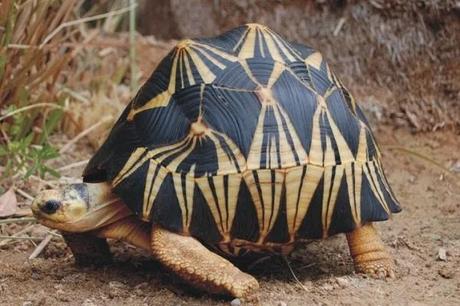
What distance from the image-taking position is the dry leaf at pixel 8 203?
3.22 meters

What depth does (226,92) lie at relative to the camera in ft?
8.33

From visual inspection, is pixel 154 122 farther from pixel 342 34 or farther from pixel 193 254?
pixel 342 34

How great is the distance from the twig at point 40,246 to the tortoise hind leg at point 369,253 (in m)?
1.16

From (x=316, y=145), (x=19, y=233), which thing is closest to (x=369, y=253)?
(x=316, y=145)

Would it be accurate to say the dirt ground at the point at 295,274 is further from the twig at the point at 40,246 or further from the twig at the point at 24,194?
the twig at the point at 24,194

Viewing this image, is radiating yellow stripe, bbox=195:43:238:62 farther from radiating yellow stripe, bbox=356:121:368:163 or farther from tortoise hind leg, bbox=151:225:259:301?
tortoise hind leg, bbox=151:225:259:301

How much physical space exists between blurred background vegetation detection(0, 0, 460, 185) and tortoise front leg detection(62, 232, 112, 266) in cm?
54

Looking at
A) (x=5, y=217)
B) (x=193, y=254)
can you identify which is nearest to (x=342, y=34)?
(x=5, y=217)

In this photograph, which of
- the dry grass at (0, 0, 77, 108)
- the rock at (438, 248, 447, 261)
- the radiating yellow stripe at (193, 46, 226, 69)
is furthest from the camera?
the dry grass at (0, 0, 77, 108)

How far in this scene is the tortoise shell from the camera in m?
2.44

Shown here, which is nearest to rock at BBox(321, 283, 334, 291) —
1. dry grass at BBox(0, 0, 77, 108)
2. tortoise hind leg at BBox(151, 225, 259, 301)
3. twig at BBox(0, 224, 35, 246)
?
tortoise hind leg at BBox(151, 225, 259, 301)

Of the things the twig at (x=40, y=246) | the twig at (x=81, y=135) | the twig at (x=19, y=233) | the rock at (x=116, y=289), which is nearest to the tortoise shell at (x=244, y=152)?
the rock at (x=116, y=289)

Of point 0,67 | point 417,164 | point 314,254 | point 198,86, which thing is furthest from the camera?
point 417,164

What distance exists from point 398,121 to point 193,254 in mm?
2423
